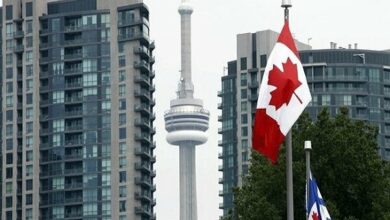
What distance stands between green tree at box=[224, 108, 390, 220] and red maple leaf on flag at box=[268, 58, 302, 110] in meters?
32.9

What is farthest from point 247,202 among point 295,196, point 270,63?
point 270,63

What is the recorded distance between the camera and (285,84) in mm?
46750

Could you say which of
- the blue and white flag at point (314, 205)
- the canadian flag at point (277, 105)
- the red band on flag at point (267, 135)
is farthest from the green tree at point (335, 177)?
the red band on flag at point (267, 135)

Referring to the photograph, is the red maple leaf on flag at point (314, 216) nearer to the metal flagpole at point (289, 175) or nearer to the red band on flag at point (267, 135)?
the metal flagpole at point (289, 175)

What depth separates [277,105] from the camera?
46.7 m

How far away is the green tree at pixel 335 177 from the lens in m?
80.6

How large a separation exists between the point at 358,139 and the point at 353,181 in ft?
7.60

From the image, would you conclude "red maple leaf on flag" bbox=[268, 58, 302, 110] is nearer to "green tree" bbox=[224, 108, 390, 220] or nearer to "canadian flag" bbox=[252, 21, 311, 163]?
"canadian flag" bbox=[252, 21, 311, 163]

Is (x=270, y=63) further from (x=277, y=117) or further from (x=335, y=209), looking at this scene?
(x=335, y=209)

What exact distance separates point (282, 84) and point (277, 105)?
0.65 metres

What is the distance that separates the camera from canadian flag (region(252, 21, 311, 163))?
153ft

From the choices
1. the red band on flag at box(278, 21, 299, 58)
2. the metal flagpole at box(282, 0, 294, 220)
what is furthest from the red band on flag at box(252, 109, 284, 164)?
the red band on flag at box(278, 21, 299, 58)

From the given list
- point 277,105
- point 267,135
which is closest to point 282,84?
point 277,105

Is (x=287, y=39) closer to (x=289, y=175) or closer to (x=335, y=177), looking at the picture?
(x=289, y=175)
